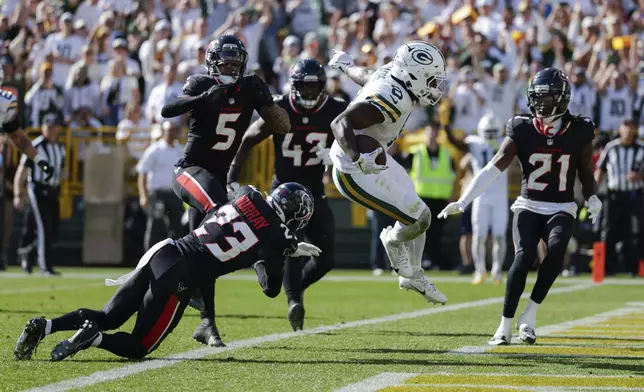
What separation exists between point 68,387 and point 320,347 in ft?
6.95

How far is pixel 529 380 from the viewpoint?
18.7 ft

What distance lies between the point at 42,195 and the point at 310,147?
6.91m

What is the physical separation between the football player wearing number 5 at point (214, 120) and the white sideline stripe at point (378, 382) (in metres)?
1.54

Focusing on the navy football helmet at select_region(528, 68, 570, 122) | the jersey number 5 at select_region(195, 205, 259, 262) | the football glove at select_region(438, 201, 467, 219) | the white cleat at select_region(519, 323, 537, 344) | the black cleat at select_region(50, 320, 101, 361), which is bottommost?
the white cleat at select_region(519, 323, 537, 344)

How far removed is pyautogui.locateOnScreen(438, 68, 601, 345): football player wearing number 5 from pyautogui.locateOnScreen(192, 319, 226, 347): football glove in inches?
66.8

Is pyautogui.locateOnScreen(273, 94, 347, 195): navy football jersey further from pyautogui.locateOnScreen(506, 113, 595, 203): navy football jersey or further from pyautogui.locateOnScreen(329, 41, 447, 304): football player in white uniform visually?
pyautogui.locateOnScreen(506, 113, 595, 203): navy football jersey

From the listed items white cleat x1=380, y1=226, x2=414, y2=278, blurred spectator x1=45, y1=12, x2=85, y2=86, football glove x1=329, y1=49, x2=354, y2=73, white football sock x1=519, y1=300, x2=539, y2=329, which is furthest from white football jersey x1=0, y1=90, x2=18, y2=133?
blurred spectator x1=45, y1=12, x2=85, y2=86

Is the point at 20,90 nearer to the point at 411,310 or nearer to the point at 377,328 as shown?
the point at 411,310

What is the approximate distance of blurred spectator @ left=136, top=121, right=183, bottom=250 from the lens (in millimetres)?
14648

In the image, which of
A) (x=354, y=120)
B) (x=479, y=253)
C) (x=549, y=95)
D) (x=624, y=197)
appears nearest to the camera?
(x=354, y=120)

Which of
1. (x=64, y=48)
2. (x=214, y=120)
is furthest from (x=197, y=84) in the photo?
(x=64, y=48)

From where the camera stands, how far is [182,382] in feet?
18.1

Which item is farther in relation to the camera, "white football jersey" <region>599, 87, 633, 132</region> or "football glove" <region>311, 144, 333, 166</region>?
"white football jersey" <region>599, 87, 633, 132</region>

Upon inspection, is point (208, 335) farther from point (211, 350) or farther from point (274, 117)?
point (274, 117)
